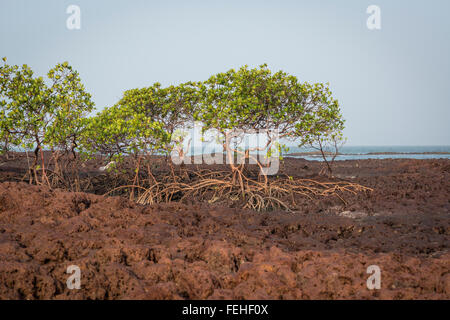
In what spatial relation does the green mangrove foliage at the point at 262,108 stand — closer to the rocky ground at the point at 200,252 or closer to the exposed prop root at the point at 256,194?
the exposed prop root at the point at 256,194

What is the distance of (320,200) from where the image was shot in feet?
32.2

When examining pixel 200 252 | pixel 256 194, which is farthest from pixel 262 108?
pixel 200 252

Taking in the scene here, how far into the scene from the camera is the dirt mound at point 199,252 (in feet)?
11.5

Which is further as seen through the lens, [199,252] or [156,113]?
[156,113]

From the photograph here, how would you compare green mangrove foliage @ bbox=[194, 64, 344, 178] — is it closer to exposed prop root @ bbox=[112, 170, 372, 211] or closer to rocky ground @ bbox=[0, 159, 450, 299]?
exposed prop root @ bbox=[112, 170, 372, 211]

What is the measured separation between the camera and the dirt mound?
3.51 meters

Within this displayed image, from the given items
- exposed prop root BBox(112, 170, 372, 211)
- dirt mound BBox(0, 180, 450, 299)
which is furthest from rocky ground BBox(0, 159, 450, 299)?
exposed prop root BBox(112, 170, 372, 211)

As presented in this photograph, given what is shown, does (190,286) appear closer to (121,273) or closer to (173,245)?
(121,273)

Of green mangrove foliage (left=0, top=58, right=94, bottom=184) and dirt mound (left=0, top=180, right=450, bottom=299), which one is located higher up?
green mangrove foliage (left=0, top=58, right=94, bottom=184)

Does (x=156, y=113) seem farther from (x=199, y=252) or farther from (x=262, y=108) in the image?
(x=199, y=252)

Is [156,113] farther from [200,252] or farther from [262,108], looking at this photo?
[200,252]

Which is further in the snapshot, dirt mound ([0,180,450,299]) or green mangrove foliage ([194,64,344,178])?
green mangrove foliage ([194,64,344,178])

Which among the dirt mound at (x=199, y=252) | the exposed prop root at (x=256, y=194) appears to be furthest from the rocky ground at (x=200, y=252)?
the exposed prop root at (x=256, y=194)

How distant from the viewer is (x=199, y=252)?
14.5 ft
